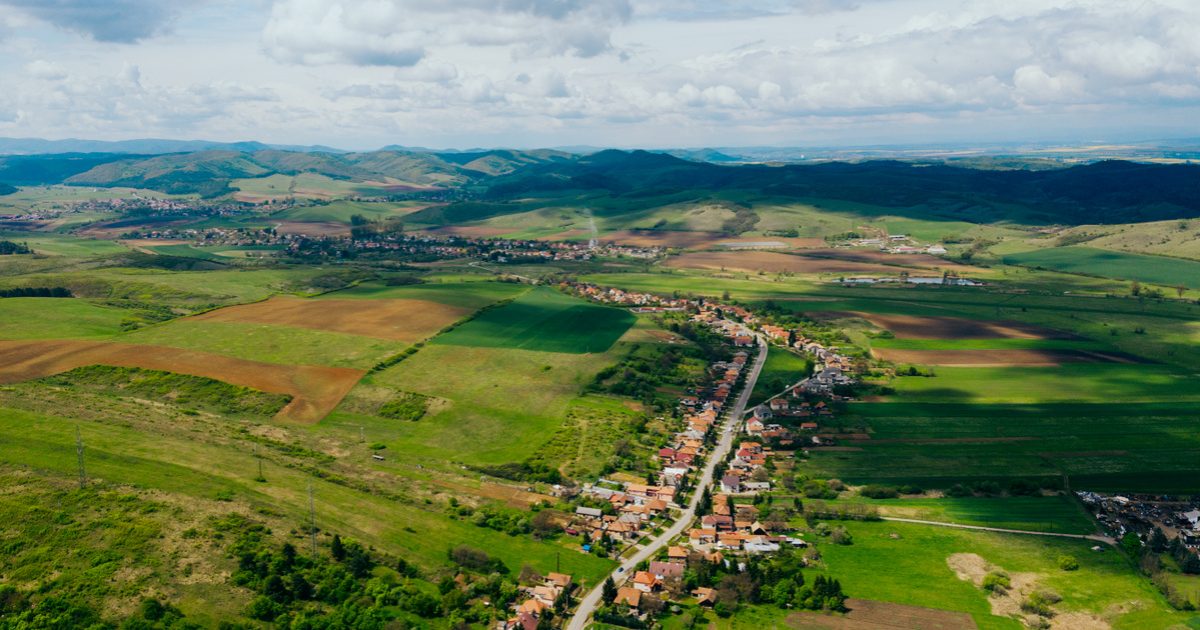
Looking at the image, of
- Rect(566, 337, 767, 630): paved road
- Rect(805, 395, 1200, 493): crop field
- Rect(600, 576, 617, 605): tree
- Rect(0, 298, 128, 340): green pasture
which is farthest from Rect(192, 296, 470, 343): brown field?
Rect(805, 395, 1200, 493): crop field

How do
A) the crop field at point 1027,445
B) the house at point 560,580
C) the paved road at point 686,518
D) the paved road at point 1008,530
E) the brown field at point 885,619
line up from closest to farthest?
1. the brown field at point 885,619
2. the paved road at point 686,518
3. the house at point 560,580
4. the paved road at point 1008,530
5. the crop field at point 1027,445

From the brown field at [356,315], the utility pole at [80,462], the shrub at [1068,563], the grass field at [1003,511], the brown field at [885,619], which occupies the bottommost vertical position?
the brown field at [885,619]

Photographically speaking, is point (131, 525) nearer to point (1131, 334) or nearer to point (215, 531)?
point (215, 531)

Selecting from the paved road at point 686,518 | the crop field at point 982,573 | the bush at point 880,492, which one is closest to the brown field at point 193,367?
the paved road at point 686,518

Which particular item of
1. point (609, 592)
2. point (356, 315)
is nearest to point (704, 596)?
point (609, 592)

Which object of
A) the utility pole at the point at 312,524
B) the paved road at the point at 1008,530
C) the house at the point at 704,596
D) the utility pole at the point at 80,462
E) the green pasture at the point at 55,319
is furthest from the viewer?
the green pasture at the point at 55,319

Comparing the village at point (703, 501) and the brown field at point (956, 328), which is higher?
the brown field at point (956, 328)

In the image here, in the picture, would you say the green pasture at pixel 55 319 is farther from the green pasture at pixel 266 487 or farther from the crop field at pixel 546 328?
the crop field at pixel 546 328
